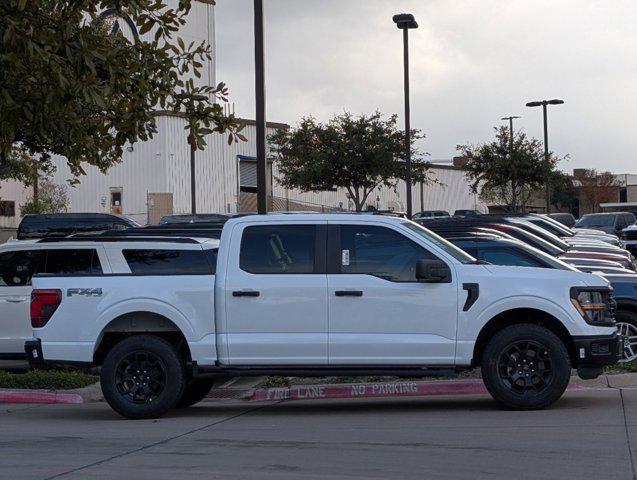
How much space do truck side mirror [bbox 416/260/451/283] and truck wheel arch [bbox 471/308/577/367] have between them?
669 mm

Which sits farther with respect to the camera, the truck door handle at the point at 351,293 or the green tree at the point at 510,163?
the green tree at the point at 510,163

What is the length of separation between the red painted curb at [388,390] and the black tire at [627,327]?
1.36 m

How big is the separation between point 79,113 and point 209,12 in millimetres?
49735

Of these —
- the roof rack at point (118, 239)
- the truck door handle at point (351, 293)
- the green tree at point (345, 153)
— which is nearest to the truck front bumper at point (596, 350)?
the truck door handle at point (351, 293)

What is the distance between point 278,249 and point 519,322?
2.62 m

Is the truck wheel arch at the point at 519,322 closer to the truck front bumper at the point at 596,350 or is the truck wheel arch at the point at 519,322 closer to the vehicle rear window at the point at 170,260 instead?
the truck front bumper at the point at 596,350

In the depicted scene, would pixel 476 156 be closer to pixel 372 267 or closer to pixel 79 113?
pixel 79 113

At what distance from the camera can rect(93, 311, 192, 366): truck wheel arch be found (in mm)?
11547

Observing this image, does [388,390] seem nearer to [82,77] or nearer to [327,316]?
[327,316]

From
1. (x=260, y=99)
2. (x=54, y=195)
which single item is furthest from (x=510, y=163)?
(x=260, y=99)

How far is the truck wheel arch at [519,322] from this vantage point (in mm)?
11055

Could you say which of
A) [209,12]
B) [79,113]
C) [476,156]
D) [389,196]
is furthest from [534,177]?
[79,113]

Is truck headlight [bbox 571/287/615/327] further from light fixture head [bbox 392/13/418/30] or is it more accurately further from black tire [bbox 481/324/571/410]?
light fixture head [bbox 392/13/418/30]

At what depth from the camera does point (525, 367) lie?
35.9 ft
